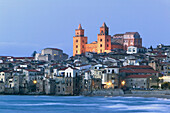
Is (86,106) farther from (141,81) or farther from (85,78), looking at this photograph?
(141,81)

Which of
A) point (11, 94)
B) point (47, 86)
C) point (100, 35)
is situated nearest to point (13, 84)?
point (11, 94)

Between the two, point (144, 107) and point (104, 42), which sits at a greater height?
point (104, 42)

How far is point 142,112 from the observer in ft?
239

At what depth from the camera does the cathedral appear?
18475 cm

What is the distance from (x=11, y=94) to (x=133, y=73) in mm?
26501

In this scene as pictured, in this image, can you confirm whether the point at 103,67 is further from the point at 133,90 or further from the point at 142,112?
the point at 142,112

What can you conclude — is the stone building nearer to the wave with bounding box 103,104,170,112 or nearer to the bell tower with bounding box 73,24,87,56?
the bell tower with bounding box 73,24,87,56

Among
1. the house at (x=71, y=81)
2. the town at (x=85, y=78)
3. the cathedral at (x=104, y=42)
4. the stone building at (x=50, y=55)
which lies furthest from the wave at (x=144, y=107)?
the cathedral at (x=104, y=42)

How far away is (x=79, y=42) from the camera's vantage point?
190125 mm

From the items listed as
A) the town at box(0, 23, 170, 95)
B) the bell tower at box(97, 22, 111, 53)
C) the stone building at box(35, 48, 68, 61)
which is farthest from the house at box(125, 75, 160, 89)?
the bell tower at box(97, 22, 111, 53)

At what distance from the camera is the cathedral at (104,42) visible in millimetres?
184750

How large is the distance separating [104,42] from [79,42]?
409 inches

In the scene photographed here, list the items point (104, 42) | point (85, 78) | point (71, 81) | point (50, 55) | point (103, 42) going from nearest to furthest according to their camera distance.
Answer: point (71, 81) < point (85, 78) < point (50, 55) < point (104, 42) < point (103, 42)

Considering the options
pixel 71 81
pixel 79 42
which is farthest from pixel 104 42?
pixel 71 81
